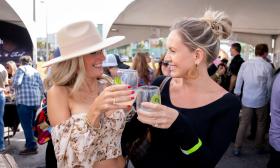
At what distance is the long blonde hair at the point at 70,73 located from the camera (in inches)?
57.8

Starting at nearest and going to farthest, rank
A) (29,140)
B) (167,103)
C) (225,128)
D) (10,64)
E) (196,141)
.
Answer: (196,141) → (225,128) → (167,103) → (29,140) → (10,64)

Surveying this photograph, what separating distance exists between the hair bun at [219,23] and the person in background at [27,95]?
14.9ft

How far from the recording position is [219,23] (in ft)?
4.32

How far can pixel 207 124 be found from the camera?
4.04 feet

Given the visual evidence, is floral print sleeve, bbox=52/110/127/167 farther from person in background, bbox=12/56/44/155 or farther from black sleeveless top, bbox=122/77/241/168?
person in background, bbox=12/56/44/155

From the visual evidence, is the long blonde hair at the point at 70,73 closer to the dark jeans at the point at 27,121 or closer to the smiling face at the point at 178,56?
the smiling face at the point at 178,56

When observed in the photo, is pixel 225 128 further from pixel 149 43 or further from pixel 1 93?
pixel 149 43

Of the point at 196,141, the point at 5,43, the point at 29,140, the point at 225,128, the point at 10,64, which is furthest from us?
the point at 5,43

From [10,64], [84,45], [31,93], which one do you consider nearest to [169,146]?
[84,45]

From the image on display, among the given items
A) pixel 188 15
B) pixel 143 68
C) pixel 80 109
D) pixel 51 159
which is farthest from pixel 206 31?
pixel 188 15

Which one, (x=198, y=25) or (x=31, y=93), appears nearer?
(x=198, y=25)

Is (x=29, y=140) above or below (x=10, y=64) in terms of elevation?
below

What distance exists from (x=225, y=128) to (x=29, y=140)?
16.1 ft

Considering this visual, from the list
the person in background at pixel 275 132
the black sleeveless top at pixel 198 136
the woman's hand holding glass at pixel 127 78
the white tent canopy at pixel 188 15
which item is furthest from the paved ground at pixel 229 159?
the woman's hand holding glass at pixel 127 78
